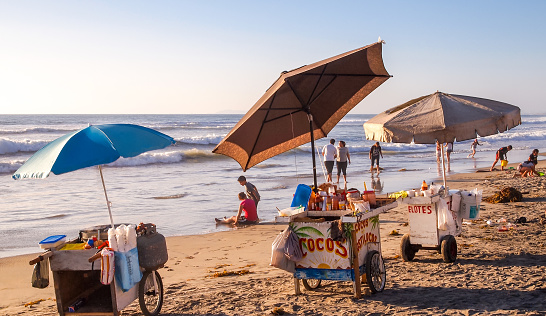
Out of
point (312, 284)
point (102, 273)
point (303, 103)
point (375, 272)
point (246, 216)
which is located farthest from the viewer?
point (246, 216)

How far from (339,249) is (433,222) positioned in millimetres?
2218

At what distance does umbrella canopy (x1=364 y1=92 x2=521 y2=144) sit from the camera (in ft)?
24.7

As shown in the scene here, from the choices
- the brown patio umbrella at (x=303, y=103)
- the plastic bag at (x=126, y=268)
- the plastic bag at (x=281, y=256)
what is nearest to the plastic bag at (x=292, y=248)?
the plastic bag at (x=281, y=256)

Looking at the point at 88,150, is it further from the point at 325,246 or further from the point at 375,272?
the point at 375,272

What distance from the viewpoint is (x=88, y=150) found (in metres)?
5.71

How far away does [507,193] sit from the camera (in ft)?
42.1

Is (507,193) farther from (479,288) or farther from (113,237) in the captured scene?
(113,237)

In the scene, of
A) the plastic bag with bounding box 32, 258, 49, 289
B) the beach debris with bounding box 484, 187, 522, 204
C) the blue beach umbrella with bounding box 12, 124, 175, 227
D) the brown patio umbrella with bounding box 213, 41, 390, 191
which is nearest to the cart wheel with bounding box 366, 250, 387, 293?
the brown patio umbrella with bounding box 213, 41, 390, 191

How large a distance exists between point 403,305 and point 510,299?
1.16m

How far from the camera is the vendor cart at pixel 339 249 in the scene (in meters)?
6.08

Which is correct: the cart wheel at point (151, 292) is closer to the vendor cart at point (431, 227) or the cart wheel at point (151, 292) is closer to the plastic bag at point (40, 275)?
the plastic bag at point (40, 275)

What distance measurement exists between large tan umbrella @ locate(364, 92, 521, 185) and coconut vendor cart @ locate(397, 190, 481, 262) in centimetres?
84

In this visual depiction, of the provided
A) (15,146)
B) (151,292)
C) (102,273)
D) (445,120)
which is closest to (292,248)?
(151,292)

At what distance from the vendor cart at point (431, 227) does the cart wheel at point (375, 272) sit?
4.56 feet
